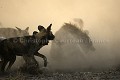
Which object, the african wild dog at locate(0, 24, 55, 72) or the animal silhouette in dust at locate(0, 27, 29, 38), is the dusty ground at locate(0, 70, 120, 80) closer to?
the african wild dog at locate(0, 24, 55, 72)

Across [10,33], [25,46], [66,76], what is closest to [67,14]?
[10,33]

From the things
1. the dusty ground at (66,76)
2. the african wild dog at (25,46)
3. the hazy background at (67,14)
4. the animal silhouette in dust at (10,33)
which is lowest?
the dusty ground at (66,76)

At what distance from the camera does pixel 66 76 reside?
14.5m

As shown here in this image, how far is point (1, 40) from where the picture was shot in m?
15.8

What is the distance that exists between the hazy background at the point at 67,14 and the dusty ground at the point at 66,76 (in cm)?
695

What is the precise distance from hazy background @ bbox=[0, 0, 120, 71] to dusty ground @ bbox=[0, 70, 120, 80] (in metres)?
6.95

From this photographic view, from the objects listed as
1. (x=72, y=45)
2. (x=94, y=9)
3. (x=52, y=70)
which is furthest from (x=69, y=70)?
(x=94, y=9)

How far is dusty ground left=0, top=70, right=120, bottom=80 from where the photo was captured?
1399cm

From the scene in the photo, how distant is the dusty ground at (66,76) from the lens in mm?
13992

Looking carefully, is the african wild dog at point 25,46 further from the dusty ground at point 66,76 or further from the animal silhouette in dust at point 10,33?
the animal silhouette in dust at point 10,33

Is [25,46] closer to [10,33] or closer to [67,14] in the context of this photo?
[10,33]

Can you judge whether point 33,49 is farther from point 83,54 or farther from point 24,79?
point 83,54

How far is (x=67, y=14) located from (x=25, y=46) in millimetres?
11553

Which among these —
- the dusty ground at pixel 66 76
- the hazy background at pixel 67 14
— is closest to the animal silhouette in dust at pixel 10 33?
the hazy background at pixel 67 14
